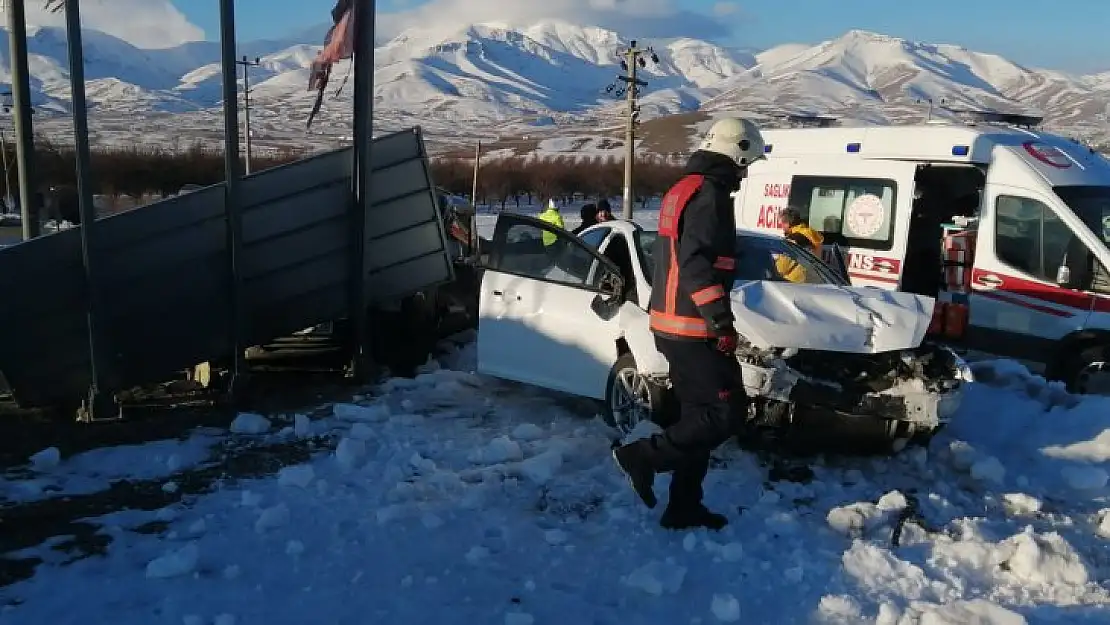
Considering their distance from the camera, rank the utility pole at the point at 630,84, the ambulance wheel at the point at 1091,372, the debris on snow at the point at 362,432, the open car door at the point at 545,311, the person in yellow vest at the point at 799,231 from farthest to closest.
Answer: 1. the utility pole at the point at 630,84
2. the person in yellow vest at the point at 799,231
3. the ambulance wheel at the point at 1091,372
4. the open car door at the point at 545,311
5. the debris on snow at the point at 362,432

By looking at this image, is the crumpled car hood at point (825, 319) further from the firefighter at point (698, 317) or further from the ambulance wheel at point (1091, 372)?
the ambulance wheel at point (1091, 372)

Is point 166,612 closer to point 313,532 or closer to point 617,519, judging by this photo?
point 313,532

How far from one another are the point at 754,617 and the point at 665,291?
5.21 ft

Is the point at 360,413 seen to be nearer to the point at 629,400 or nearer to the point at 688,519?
the point at 629,400

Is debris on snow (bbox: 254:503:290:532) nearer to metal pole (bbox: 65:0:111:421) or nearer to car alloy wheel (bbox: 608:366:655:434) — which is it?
car alloy wheel (bbox: 608:366:655:434)

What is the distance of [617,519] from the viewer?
4.69 meters

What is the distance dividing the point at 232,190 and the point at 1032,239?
6986mm

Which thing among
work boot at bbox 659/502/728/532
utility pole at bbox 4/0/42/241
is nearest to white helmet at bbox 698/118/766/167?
work boot at bbox 659/502/728/532

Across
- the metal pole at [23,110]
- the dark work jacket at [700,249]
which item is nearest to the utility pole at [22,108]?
the metal pole at [23,110]

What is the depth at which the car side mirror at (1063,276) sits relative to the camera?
789 cm

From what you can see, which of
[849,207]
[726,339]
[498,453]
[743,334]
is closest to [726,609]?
[726,339]

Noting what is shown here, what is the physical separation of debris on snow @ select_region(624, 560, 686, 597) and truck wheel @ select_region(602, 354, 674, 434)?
5.78 ft

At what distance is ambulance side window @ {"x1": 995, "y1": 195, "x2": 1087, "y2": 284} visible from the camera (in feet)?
26.3

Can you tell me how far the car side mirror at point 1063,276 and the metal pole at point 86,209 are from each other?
7.84m
